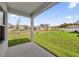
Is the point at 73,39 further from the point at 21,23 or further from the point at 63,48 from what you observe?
the point at 21,23

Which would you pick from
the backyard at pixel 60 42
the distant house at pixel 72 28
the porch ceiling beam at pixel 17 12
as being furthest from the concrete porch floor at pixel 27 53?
the porch ceiling beam at pixel 17 12

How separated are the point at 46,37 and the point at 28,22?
2488 millimetres

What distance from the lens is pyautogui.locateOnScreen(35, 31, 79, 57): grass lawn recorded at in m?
6.16

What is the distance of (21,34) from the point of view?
32.6ft

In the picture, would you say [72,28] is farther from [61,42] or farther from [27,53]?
[27,53]

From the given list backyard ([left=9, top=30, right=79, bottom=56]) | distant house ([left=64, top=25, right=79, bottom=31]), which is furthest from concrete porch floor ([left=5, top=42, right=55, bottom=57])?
distant house ([left=64, top=25, right=79, bottom=31])

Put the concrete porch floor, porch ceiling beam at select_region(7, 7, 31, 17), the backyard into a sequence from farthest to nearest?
porch ceiling beam at select_region(7, 7, 31, 17)
the backyard
the concrete porch floor

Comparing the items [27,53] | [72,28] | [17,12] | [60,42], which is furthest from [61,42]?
[17,12]

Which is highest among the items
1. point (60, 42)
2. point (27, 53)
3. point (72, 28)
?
point (72, 28)

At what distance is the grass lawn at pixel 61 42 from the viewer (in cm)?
616

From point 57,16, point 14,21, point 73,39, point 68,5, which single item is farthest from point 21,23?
point 73,39

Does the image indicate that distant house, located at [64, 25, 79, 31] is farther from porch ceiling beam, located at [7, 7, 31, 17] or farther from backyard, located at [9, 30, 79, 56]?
porch ceiling beam, located at [7, 7, 31, 17]

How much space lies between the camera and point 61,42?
712 cm

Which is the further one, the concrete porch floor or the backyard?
the backyard
